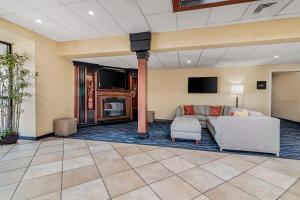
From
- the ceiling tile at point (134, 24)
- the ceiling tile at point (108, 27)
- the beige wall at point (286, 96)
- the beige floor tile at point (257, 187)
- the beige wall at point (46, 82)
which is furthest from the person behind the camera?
the beige wall at point (286, 96)

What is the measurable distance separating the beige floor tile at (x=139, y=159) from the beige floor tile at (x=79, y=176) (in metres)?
0.61

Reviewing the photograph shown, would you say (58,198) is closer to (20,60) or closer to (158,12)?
(158,12)

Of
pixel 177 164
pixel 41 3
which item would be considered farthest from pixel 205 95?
pixel 41 3

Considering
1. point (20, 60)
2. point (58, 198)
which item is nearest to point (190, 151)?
point (58, 198)

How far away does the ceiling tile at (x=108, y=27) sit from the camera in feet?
11.1

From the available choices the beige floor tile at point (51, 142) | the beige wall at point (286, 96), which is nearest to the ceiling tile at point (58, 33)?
the beige floor tile at point (51, 142)

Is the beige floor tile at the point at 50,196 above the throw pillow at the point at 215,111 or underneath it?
underneath

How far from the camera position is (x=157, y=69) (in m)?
7.53

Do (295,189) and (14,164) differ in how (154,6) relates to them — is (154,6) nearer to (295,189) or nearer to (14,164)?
(295,189)

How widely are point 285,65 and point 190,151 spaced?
5.87 meters

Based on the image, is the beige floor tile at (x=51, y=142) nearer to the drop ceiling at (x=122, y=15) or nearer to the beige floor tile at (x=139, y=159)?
the beige floor tile at (x=139, y=159)

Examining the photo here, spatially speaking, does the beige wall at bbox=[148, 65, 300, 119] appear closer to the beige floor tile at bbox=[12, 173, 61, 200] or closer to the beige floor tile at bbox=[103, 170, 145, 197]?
the beige floor tile at bbox=[103, 170, 145, 197]

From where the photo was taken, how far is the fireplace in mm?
6489

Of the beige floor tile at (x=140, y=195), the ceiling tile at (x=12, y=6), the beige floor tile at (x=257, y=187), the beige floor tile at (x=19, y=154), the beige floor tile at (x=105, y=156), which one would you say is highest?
the ceiling tile at (x=12, y=6)
